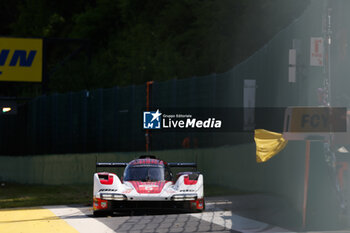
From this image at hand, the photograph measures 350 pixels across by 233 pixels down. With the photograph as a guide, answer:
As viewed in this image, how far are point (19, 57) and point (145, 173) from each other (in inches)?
1289

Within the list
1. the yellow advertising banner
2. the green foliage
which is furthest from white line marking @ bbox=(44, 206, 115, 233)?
the yellow advertising banner

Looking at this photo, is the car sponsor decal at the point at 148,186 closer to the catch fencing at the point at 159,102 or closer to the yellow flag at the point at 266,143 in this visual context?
the yellow flag at the point at 266,143

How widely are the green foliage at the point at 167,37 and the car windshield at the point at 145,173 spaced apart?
25.5 m

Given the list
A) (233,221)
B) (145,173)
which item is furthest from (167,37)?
(233,221)

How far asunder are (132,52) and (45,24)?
869 inches

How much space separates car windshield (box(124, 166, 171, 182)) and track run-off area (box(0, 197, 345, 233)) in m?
0.78

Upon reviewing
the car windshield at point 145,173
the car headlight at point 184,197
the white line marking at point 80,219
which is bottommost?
the white line marking at point 80,219

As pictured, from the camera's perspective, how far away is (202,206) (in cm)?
1458

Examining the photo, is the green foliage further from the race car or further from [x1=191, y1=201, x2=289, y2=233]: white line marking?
the race car

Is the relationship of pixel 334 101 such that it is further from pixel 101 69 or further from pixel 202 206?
pixel 101 69

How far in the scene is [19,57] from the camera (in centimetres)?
4616

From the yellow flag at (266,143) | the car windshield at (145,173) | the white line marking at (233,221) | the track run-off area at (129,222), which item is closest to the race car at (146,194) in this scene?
the car windshield at (145,173)

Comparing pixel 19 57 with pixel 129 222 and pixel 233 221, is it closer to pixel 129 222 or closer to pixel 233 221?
pixel 129 222

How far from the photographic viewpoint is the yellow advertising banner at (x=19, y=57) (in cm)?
4603
